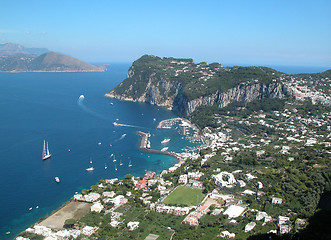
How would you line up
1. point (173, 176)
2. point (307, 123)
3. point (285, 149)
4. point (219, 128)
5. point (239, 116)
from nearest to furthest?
1. point (173, 176)
2. point (285, 149)
3. point (307, 123)
4. point (219, 128)
5. point (239, 116)

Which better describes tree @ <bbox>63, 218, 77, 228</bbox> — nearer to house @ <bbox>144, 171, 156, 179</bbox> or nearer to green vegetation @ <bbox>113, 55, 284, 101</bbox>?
house @ <bbox>144, 171, 156, 179</bbox>

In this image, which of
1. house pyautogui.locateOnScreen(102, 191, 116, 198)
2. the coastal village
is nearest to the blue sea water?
the coastal village

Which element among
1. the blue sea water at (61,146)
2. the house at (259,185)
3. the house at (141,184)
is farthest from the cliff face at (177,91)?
the house at (259,185)

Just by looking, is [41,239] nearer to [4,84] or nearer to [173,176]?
[173,176]

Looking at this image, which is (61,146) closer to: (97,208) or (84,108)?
(97,208)

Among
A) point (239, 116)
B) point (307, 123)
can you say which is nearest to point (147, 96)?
point (239, 116)

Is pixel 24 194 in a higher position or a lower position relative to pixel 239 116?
lower

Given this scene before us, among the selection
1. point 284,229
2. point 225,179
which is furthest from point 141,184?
point 284,229
